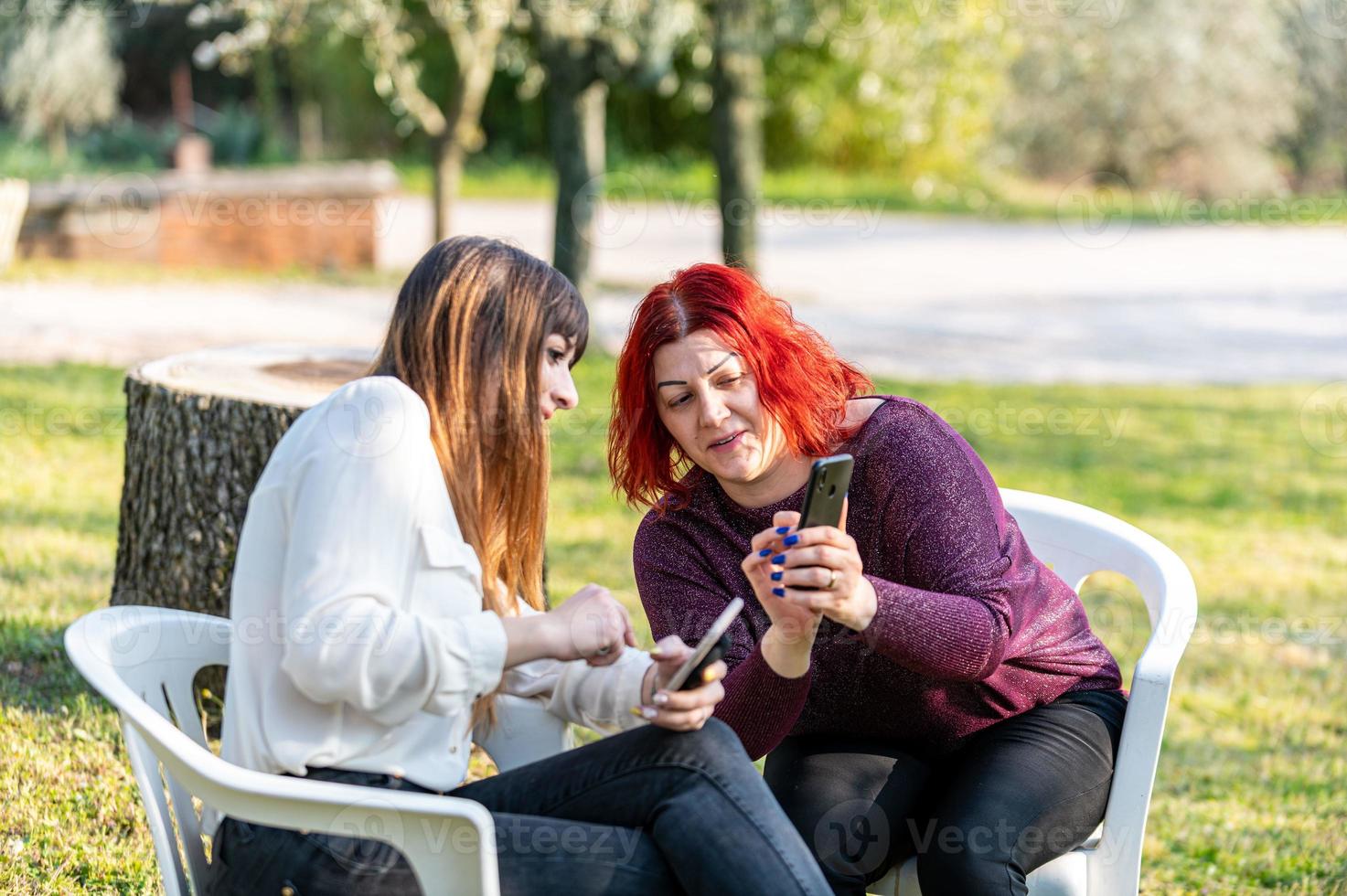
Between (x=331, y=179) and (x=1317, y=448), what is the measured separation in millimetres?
6823

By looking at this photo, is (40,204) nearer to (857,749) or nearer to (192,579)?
(192,579)

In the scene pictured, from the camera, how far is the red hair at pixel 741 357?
7.61ft

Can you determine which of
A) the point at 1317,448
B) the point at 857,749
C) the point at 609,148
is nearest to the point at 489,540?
the point at 857,749

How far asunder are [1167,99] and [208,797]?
56.2 feet

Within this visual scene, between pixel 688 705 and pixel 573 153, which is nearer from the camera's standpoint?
pixel 688 705

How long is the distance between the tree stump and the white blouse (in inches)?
53.5

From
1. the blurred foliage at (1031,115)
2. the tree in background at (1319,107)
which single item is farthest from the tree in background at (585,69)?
the tree in background at (1319,107)

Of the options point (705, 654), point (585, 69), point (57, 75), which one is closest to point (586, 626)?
point (705, 654)

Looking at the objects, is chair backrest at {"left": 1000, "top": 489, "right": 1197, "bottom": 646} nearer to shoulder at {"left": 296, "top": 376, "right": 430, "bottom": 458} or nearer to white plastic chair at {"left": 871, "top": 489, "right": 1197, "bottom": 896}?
white plastic chair at {"left": 871, "top": 489, "right": 1197, "bottom": 896}

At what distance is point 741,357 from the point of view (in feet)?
7.59

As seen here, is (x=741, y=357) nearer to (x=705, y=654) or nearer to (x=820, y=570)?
(x=820, y=570)

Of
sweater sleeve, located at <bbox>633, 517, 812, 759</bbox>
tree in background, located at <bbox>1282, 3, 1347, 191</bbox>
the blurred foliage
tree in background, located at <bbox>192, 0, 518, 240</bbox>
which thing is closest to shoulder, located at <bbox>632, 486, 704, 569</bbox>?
sweater sleeve, located at <bbox>633, 517, 812, 759</bbox>

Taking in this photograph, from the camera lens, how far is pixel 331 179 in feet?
34.4

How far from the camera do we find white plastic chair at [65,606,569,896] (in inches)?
63.8
